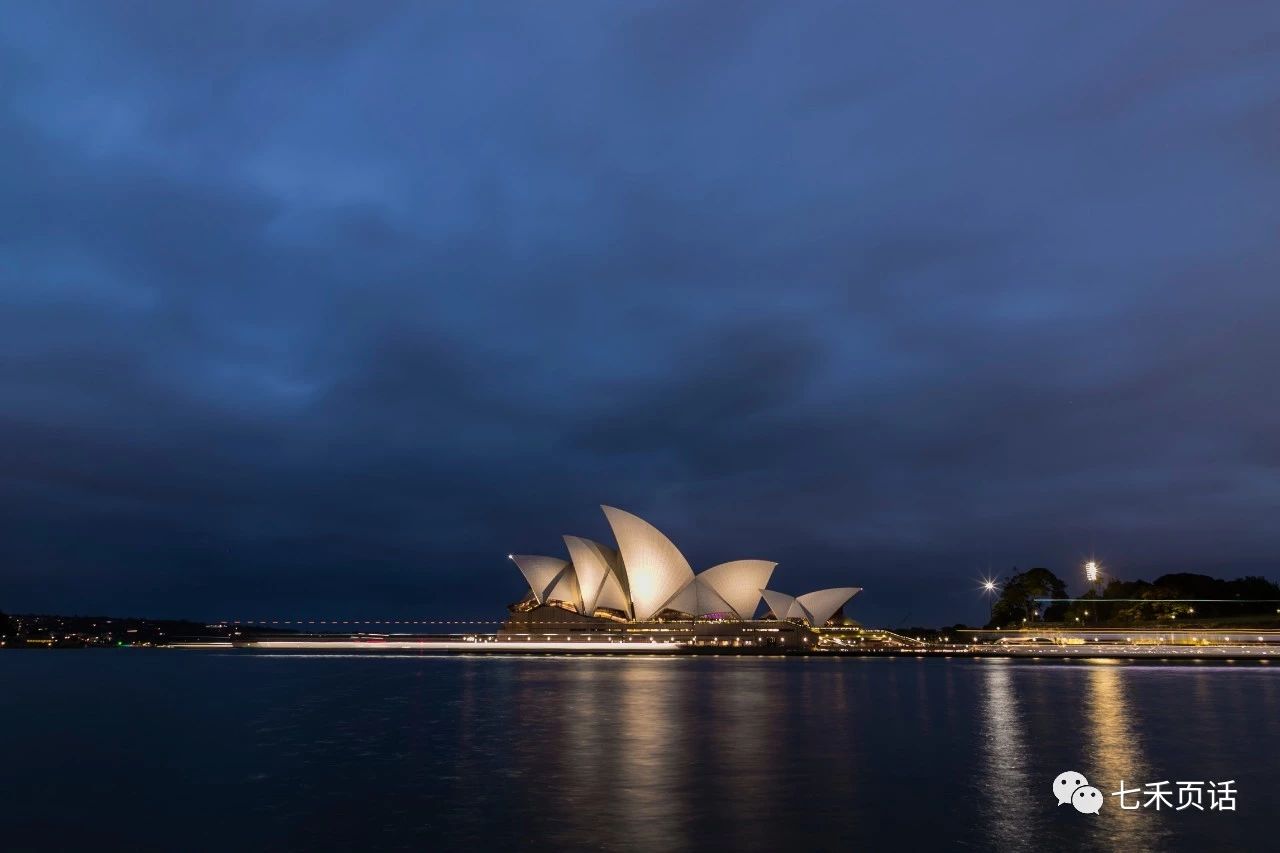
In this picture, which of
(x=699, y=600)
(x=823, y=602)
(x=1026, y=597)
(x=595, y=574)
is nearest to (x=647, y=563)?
(x=595, y=574)

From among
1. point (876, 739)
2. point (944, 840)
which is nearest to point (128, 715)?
point (876, 739)

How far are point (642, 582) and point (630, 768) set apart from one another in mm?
76951

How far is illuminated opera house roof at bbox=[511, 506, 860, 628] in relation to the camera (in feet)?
322

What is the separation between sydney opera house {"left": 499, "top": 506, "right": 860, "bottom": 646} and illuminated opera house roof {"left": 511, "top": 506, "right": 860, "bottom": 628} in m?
0.11

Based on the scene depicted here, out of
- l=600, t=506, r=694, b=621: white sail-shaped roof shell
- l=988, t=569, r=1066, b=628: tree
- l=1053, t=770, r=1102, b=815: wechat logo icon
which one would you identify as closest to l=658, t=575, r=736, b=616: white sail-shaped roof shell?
l=600, t=506, r=694, b=621: white sail-shaped roof shell

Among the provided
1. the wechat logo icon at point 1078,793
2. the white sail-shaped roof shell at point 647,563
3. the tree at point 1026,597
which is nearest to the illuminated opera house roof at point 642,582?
the white sail-shaped roof shell at point 647,563

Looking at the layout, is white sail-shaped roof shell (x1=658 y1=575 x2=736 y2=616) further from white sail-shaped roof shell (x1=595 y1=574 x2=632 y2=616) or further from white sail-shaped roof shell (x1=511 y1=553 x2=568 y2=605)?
white sail-shaped roof shell (x1=511 y1=553 x2=568 y2=605)

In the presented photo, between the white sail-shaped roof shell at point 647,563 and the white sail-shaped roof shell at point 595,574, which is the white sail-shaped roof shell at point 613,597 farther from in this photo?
the white sail-shaped roof shell at point 647,563

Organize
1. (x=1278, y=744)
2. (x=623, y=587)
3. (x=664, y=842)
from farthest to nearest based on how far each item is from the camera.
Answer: (x=623, y=587) → (x=1278, y=744) → (x=664, y=842)

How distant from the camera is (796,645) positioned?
107 meters

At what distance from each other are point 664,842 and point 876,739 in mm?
15454

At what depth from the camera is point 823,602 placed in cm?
11981

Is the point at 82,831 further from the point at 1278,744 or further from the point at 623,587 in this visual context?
the point at 623,587

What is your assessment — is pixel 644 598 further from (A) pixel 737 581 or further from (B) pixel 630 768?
(B) pixel 630 768
